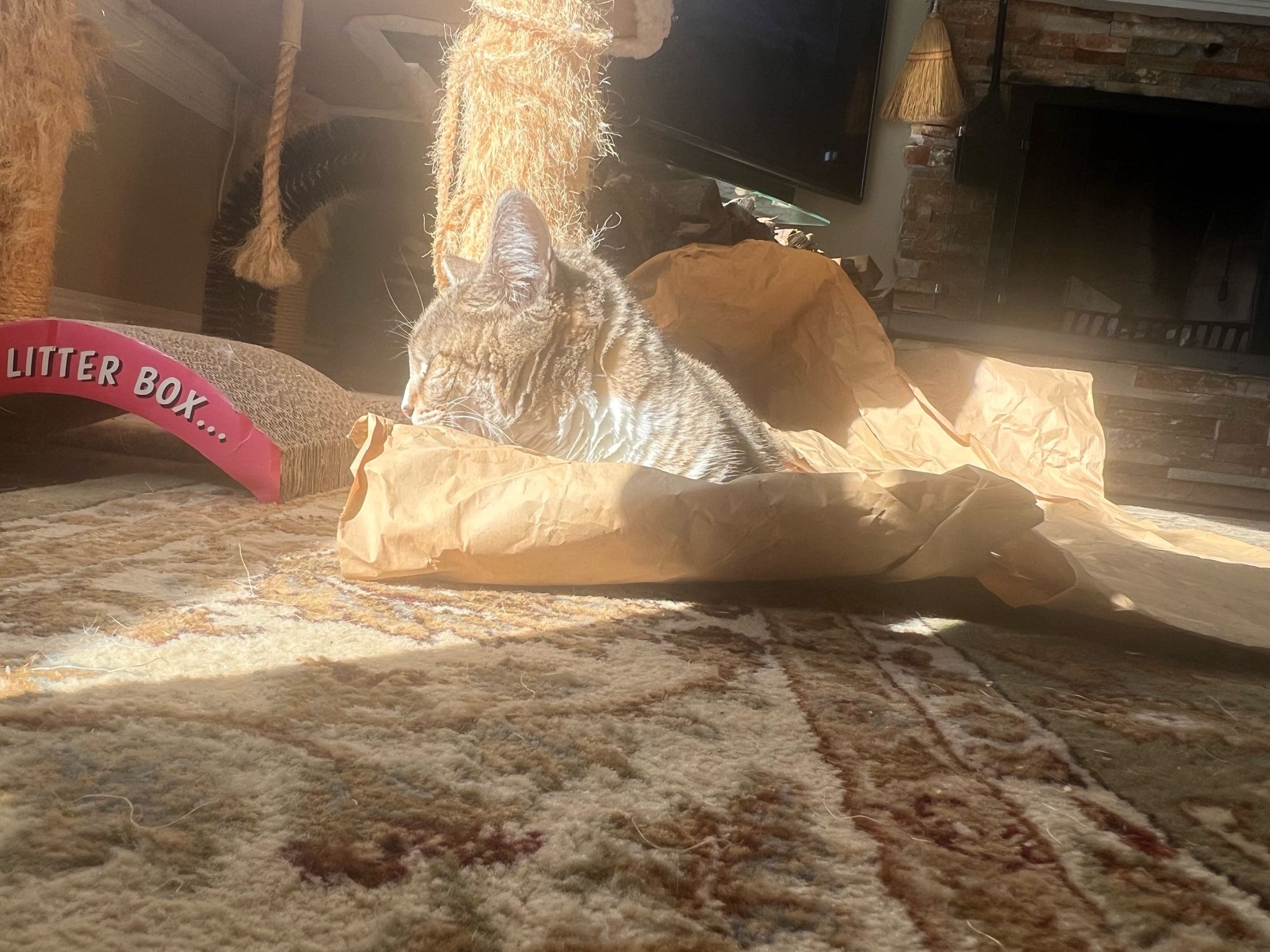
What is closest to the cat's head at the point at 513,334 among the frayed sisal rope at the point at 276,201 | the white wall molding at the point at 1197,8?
the frayed sisal rope at the point at 276,201

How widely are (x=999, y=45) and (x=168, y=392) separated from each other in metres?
3.10

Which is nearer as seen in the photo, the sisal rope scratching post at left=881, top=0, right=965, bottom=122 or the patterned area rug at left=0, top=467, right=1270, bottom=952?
the patterned area rug at left=0, top=467, right=1270, bottom=952

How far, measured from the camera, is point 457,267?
1362 mm

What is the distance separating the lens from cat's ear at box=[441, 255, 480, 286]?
134 cm

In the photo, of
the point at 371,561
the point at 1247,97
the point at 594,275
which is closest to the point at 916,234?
the point at 1247,97

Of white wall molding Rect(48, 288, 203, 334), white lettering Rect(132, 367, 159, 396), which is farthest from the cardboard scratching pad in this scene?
white wall molding Rect(48, 288, 203, 334)

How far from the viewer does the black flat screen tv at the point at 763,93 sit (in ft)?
8.52

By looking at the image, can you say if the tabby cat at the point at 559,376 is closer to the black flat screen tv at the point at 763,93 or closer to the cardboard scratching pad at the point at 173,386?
the cardboard scratching pad at the point at 173,386

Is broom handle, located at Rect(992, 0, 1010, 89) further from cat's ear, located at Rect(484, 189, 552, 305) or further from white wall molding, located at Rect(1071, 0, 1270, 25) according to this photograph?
cat's ear, located at Rect(484, 189, 552, 305)

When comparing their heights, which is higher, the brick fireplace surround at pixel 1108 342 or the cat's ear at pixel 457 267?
the brick fireplace surround at pixel 1108 342

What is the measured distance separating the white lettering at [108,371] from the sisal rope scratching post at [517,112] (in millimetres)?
515

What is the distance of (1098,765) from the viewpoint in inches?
22.4

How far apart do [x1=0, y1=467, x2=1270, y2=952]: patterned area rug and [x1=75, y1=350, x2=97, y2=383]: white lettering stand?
394 millimetres

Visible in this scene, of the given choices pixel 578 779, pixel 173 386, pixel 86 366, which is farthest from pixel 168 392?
pixel 578 779
